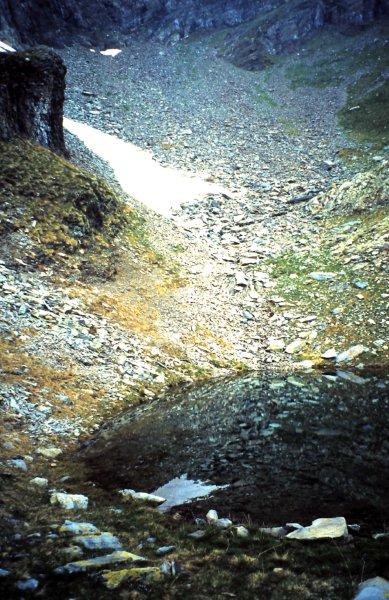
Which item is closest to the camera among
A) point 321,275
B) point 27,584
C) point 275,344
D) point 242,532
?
point 27,584

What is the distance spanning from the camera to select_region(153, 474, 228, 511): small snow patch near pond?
8.16 meters

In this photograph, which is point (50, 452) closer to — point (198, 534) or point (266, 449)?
point (198, 534)

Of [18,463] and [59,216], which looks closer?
[18,463]

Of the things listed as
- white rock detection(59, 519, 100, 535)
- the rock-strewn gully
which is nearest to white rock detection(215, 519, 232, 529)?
white rock detection(59, 519, 100, 535)

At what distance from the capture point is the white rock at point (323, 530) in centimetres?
625

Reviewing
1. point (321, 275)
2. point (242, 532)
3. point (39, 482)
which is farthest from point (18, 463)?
point (321, 275)

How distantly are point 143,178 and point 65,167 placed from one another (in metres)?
12.1

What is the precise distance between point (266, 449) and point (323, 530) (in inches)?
169

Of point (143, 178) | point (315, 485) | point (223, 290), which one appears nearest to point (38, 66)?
point (143, 178)

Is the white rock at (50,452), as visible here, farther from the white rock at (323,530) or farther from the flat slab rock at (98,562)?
the white rock at (323,530)

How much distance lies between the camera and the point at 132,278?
22.7 metres

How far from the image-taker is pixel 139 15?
87250 mm

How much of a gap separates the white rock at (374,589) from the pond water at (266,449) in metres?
2.32

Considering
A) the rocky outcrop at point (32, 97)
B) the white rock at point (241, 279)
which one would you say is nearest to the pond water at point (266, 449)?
the white rock at point (241, 279)
